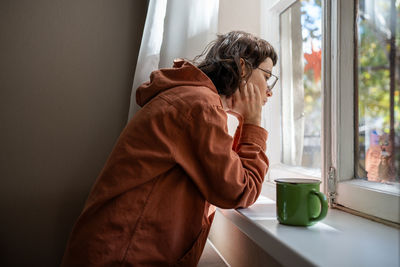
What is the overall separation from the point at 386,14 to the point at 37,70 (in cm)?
122

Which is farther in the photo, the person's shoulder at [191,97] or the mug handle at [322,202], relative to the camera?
the person's shoulder at [191,97]

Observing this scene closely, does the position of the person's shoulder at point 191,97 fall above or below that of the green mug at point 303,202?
above

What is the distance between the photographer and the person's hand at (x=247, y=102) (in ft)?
2.77

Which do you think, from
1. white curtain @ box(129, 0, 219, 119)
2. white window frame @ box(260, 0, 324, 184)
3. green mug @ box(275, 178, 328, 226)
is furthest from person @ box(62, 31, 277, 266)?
white window frame @ box(260, 0, 324, 184)

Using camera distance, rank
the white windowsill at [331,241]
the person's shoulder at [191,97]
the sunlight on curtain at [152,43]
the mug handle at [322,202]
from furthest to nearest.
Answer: the sunlight on curtain at [152,43] → the person's shoulder at [191,97] → the mug handle at [322,202] → the white windowsill at [331,241]

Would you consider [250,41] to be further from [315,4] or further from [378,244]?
[378,244]

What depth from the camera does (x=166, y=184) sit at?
732 mm

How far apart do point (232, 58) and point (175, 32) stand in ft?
1.08

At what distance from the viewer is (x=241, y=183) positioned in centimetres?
70

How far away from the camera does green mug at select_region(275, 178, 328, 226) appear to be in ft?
1.97

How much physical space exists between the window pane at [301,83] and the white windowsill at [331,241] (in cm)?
35

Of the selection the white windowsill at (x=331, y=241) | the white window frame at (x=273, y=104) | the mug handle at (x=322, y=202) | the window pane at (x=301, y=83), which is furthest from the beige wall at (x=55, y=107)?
the mug handle at (x=322, y=202)

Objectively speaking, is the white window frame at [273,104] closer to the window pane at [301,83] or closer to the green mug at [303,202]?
the window pane at [301,83]

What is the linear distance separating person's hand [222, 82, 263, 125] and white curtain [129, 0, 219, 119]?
0.27 meters
